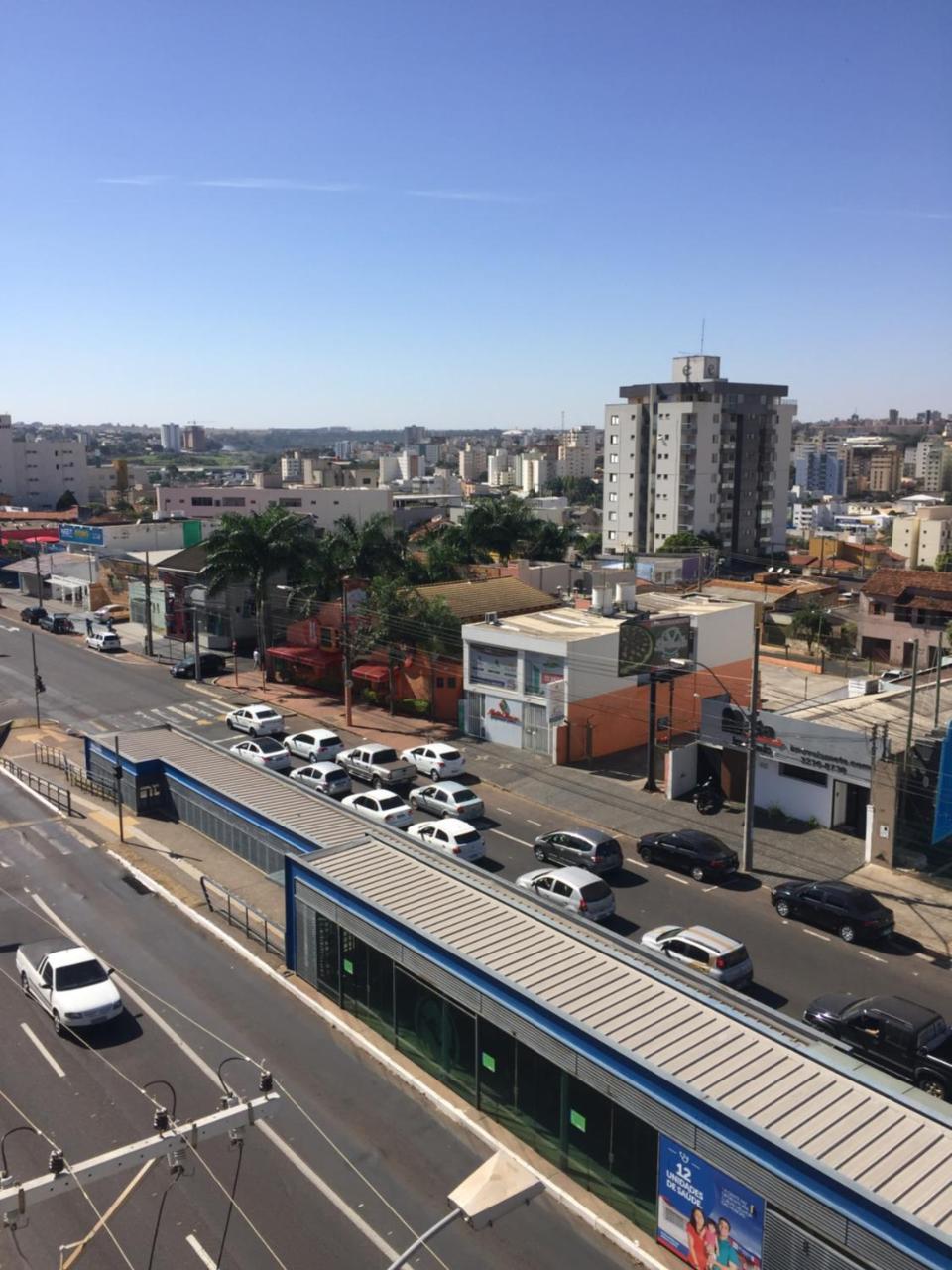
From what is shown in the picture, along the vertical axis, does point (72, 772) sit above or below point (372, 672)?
below

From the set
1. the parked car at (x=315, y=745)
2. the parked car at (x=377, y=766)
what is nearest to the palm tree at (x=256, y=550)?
the parked car at (x=315, y=745)

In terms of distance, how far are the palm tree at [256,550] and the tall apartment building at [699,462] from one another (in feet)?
220

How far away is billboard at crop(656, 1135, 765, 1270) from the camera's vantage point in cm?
1324

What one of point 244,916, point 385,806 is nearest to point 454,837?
point 385,806

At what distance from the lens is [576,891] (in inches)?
1018

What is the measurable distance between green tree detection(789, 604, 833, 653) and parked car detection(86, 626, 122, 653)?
42667 mm

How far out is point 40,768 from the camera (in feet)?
133

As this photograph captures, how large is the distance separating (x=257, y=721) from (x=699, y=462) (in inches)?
3083

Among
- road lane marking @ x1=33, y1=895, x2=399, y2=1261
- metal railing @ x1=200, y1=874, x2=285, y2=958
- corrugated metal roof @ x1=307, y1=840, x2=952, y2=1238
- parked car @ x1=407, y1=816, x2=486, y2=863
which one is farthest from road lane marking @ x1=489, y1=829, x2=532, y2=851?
road lane marking @ x1=33, y1=895, x2=399, y2=1261

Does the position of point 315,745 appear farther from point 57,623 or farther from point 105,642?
point 57,623

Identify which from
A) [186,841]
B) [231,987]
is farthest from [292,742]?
[231,987]

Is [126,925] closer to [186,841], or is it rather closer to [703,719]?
[186,841]

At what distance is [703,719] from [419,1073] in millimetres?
19473

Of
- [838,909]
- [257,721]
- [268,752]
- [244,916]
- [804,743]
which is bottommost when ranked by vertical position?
[244,916]
